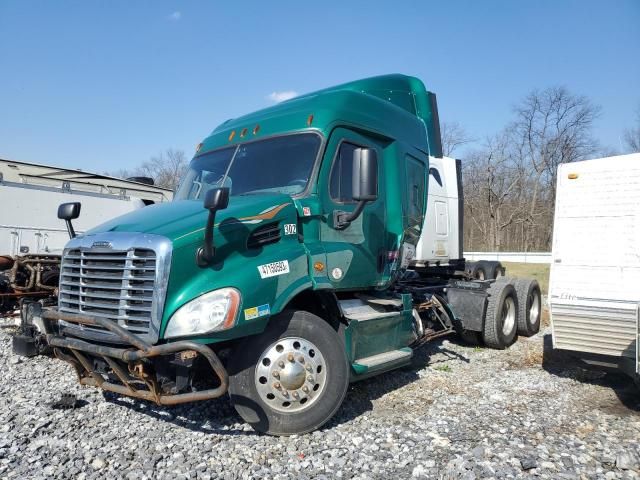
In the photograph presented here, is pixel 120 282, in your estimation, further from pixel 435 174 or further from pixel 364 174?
pixel 435 174

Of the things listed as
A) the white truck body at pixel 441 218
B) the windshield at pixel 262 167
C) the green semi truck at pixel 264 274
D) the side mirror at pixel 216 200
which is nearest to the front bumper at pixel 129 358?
the green semi truck at pixel 264 274

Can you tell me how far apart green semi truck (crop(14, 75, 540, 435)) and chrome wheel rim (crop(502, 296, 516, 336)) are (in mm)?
2370

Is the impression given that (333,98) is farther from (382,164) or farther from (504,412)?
(504,412)

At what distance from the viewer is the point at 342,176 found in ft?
16.3

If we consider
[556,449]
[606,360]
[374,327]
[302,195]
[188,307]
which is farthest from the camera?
[606,360]

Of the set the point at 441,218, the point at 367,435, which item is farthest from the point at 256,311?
the point at 441,218

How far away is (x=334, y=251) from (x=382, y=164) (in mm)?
1412

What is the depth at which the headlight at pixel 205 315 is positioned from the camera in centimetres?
365

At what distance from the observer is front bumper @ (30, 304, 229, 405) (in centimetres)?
349

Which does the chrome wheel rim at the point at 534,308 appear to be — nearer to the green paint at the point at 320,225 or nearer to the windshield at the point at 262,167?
the green paint at the point at 320,225

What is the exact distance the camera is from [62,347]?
412 centimetres

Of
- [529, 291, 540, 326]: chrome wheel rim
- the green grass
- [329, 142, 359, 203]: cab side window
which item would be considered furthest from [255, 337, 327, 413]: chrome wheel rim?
the green grass

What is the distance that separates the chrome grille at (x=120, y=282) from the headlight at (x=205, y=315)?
147mm

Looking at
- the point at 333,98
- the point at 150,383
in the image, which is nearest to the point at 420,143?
the point at 333,98
